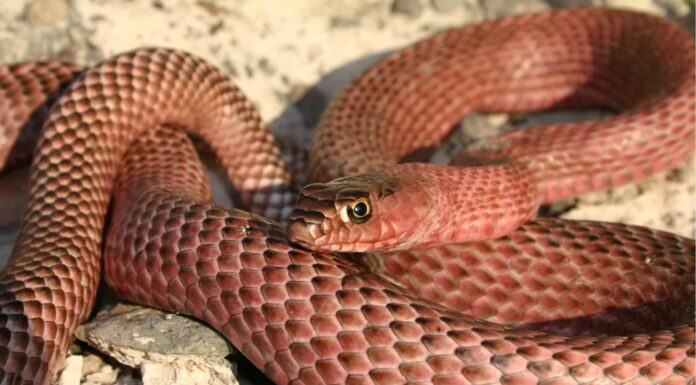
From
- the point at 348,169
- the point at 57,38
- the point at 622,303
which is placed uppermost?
the point at 57,38

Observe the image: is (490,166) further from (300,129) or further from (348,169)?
(300,129)

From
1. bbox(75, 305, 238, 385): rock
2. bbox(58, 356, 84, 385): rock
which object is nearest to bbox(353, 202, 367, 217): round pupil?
bbox(75, 305, 238, 385): rock

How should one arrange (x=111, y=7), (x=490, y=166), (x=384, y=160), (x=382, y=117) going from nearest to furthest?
(x=490, y=166) < (x=384, y=160) < (x=382, y=117) < (x=111, y=7)

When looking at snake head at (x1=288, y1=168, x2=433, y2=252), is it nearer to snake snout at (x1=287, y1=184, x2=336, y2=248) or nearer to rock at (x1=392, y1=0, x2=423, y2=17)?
snake snout at (x1=287, y1=184, x2=336, y2=248)

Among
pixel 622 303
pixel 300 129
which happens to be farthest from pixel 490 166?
pixel 300 129

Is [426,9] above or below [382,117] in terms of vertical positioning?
above

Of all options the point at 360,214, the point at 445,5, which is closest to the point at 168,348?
the point at 360,214
